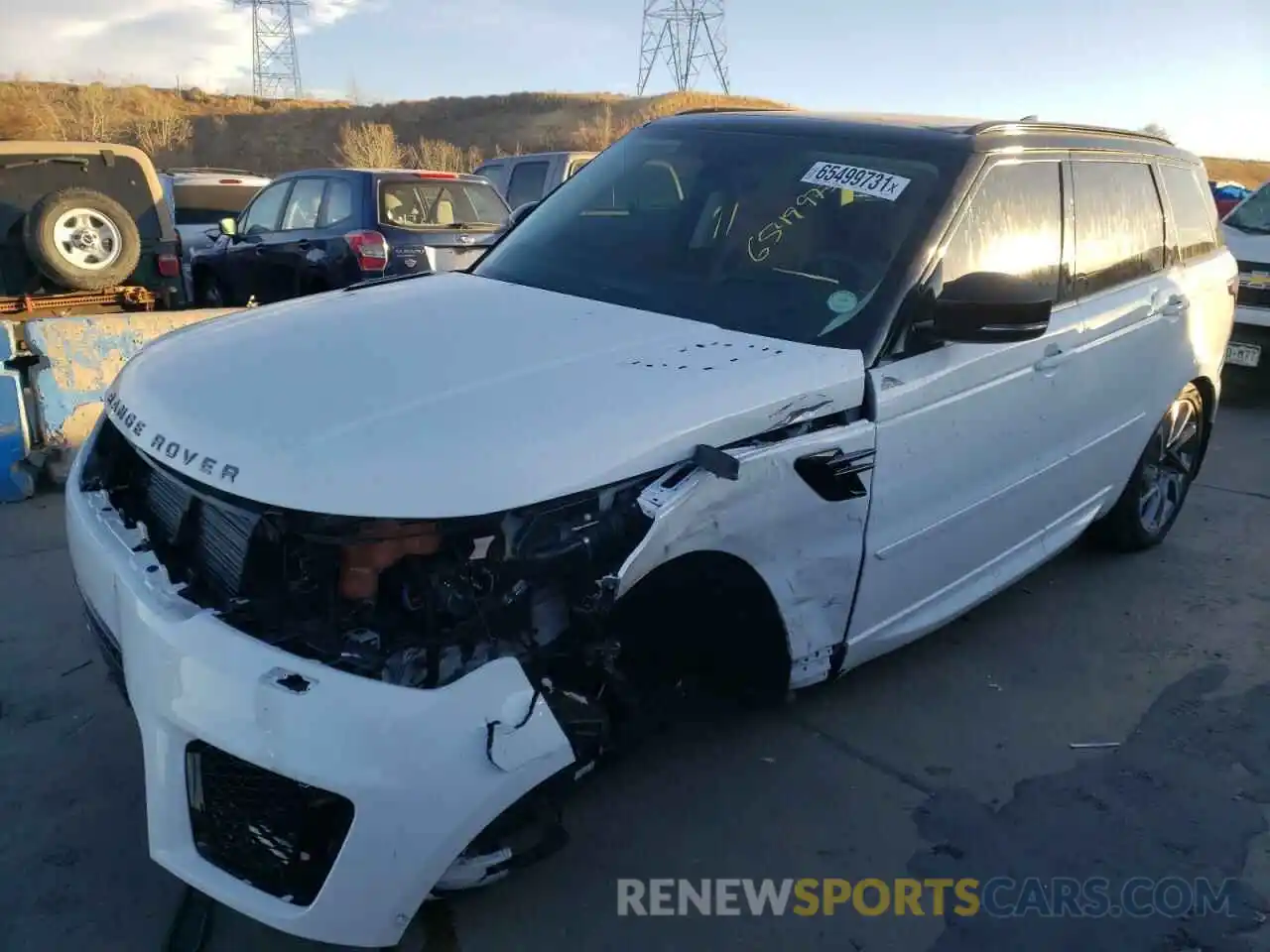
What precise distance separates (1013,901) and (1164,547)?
3.10 meters

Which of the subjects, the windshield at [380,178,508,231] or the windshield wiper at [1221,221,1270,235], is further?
the windshield wiper at [1221,221,1270,235]

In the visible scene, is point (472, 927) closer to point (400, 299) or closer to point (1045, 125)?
point (400, 299)

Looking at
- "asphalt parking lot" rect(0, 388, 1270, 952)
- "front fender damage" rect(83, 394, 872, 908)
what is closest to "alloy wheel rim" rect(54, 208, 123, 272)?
"asphalt parking lot" rect(0, 388, 1270, 952)

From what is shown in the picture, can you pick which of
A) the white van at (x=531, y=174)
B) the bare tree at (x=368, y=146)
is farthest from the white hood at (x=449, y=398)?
the bare tree at (x=368, y=146)

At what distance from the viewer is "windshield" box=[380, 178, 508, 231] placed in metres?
8.00

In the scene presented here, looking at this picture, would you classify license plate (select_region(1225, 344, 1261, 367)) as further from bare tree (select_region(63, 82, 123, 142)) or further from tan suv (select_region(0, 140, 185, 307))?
bare tree (select_region(63, 82, 123, 142))

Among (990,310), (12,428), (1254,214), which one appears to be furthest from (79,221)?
(1254,214)

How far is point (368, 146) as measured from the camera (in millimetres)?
48406

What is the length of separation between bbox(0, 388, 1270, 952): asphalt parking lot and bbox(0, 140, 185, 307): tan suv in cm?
284

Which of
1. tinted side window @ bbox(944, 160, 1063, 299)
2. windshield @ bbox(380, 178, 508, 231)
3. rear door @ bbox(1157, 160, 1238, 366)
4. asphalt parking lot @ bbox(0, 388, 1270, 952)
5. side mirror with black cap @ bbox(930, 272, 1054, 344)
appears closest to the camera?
asphalt parking lot @ bbox(0, 388, 1270, 952)

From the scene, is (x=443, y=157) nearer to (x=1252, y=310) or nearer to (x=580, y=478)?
(x=1252, y=310)

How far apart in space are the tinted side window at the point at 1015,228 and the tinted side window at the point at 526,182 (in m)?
8.71

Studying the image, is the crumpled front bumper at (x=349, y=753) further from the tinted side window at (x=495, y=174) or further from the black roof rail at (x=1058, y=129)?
the tinted side window at (x=495, y=174)

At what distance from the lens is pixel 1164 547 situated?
5.07 m
